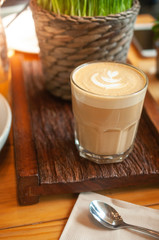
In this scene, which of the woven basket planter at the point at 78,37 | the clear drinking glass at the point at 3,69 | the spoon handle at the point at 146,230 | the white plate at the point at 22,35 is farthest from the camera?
the white plate at the point at 22,35

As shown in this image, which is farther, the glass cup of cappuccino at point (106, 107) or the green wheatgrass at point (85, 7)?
the green wheatgrass at point (85, 7)

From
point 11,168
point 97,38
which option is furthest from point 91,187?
point 97,38

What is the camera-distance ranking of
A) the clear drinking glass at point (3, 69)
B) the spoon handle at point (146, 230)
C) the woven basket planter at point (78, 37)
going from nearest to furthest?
1. the spoon handle at point (146, 230)
2. the woven basket planter at point (78, 37)
3. the clear drinking glass at point (3, 69)

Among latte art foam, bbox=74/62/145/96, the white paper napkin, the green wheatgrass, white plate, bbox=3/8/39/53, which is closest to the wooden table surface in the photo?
the white paper napkin

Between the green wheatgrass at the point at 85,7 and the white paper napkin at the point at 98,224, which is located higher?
the green wheatgrass at the point at 85,7

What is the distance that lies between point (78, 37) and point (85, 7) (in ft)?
0.22

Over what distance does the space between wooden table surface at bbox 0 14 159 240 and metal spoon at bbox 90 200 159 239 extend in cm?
5

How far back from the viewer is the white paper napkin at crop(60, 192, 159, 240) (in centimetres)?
50

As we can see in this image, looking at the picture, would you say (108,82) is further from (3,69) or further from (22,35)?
(22,35)

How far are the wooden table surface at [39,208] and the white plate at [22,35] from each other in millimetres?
494

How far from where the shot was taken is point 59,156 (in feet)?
2.02

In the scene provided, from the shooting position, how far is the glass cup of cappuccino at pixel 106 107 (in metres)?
0.53

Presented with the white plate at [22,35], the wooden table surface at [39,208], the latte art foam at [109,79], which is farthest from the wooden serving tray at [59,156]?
the white plate at [22,35]

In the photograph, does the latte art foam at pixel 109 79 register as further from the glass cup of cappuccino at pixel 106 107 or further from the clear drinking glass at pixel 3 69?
the clear drinking glass at pixel 3 69
